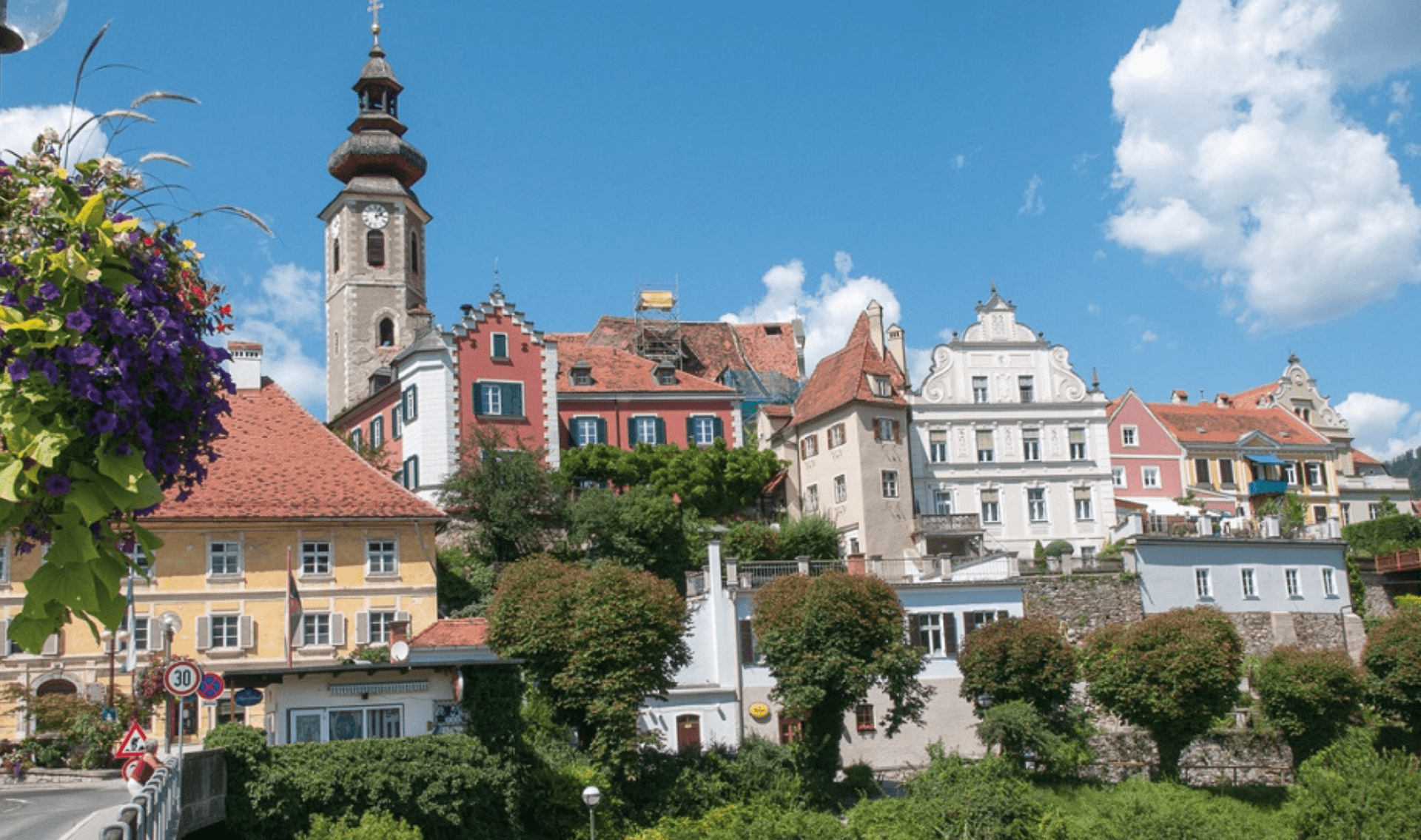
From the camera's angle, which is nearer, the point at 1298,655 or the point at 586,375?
the point at 1298,655

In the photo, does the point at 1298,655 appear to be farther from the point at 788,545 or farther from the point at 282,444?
the point at 282,444

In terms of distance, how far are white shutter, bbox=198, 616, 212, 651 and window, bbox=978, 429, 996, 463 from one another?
30.7 meters

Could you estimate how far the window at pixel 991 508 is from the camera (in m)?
56.4

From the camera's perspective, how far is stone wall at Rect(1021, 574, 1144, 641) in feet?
151

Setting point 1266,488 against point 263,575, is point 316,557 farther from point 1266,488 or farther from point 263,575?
point 1266,488

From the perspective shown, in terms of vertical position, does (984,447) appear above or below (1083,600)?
above

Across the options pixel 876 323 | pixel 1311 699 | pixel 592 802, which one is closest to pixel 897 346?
pixel 876 323

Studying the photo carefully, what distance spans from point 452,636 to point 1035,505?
28.7 meters

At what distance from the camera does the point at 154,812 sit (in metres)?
11.7

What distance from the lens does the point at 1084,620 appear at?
154ft

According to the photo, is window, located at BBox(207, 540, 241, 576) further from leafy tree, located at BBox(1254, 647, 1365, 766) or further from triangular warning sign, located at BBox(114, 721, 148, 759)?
leafy tree, located at BBox(1254, 647, 1365, 766)

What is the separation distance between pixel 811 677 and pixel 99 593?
30.6 meters

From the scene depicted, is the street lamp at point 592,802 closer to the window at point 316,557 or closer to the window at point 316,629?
the window at point 316,629

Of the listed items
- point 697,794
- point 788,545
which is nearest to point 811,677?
point 697,794
